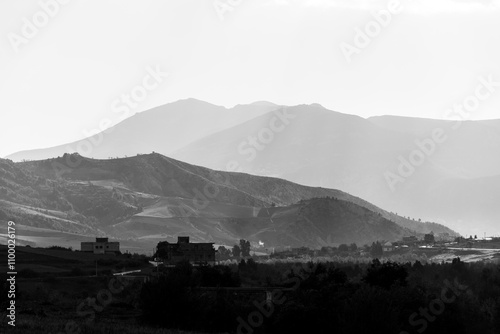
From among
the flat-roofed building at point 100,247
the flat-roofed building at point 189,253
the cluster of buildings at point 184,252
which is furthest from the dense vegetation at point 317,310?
the flat-roofed building at point 100,247

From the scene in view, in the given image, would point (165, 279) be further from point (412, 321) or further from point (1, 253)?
point (1, 253)

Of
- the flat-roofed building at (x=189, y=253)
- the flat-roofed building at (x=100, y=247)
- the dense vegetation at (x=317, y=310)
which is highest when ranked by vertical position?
the flat-roofed building at (x=100, y=247)

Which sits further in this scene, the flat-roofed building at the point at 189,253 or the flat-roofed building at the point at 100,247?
the flat-roofed building at the point at 100,247

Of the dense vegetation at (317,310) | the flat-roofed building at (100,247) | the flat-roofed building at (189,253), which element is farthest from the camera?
the flat-roofed building at (100,247)

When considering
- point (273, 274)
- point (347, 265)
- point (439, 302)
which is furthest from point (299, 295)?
point (347, 265)

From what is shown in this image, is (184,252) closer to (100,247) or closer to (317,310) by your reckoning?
(100,247)

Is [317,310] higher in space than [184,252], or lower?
lower

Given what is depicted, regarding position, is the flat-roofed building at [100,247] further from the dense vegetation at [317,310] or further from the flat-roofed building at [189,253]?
the dense vegetation at [317,310]

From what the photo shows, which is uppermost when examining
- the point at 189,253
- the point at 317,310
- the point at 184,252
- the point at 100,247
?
the point at 100,247

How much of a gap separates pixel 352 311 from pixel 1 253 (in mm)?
87054

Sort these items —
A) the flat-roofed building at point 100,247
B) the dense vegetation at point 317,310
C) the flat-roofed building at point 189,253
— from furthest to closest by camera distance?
the flat-roofed building at point 100,247
the flat-roofed building at point 189,253
the dense vegetation at point 317,310

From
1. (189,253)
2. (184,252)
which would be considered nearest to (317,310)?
(184,252)

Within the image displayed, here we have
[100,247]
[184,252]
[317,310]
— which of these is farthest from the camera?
[100,247]

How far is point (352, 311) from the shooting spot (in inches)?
2608
